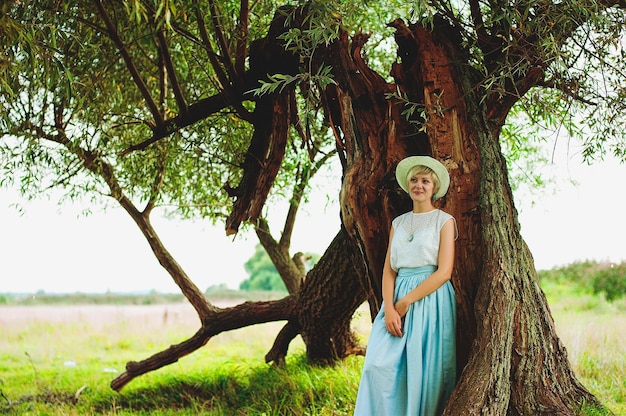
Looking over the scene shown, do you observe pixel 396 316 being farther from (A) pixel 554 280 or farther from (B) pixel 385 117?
(A) pixel 554 280

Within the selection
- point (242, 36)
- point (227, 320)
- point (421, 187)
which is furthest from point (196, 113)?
point (421, 187)

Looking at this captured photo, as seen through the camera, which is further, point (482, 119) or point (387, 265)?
point (482, 119)

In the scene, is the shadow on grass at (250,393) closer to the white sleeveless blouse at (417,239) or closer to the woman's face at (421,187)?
the white sleeveless blouse at (417,239)

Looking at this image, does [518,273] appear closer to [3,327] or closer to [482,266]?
[482,266]

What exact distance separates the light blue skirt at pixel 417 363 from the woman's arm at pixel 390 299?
6cm

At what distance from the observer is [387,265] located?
490cm

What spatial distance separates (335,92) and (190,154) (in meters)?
2.94

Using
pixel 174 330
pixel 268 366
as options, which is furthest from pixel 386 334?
pixel 174 330

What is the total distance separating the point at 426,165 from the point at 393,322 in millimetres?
1085

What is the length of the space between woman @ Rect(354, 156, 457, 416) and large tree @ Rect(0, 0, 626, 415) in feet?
0.80

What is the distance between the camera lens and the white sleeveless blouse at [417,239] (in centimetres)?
466

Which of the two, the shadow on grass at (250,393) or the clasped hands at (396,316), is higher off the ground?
the clasped hands at (396,316)

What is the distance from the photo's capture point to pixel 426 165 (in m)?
4.82

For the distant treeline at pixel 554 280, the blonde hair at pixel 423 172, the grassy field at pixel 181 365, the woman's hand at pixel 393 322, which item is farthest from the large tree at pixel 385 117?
the distant treeline at pixel 554 280
